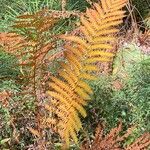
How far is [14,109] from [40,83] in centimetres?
26

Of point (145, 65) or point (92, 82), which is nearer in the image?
point (92, 82)

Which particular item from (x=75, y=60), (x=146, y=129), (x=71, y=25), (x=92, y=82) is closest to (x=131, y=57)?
(x=71, y=25)

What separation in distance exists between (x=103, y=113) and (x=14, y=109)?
1.66ft

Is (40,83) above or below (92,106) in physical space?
above

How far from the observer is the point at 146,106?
7.25ft

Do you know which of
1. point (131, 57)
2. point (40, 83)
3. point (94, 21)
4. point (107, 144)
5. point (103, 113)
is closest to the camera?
point (94, 21)

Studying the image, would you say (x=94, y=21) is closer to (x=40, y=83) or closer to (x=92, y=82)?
(x=40, y=83)

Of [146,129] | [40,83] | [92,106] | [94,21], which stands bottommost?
[146,129]

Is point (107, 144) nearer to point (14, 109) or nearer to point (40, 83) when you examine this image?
point (40, 83)

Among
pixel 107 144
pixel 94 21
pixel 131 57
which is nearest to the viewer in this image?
pixel 94 21

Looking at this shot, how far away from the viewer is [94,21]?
1207mm

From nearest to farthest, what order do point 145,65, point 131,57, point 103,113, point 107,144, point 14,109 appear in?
point 107,144 → point 14,109 → point 103,113 → point 145,65 → point 131,57

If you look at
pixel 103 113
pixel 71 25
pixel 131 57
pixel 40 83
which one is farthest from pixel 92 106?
pixel 71 25

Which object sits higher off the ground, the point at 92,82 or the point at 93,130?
the point at 92,82
